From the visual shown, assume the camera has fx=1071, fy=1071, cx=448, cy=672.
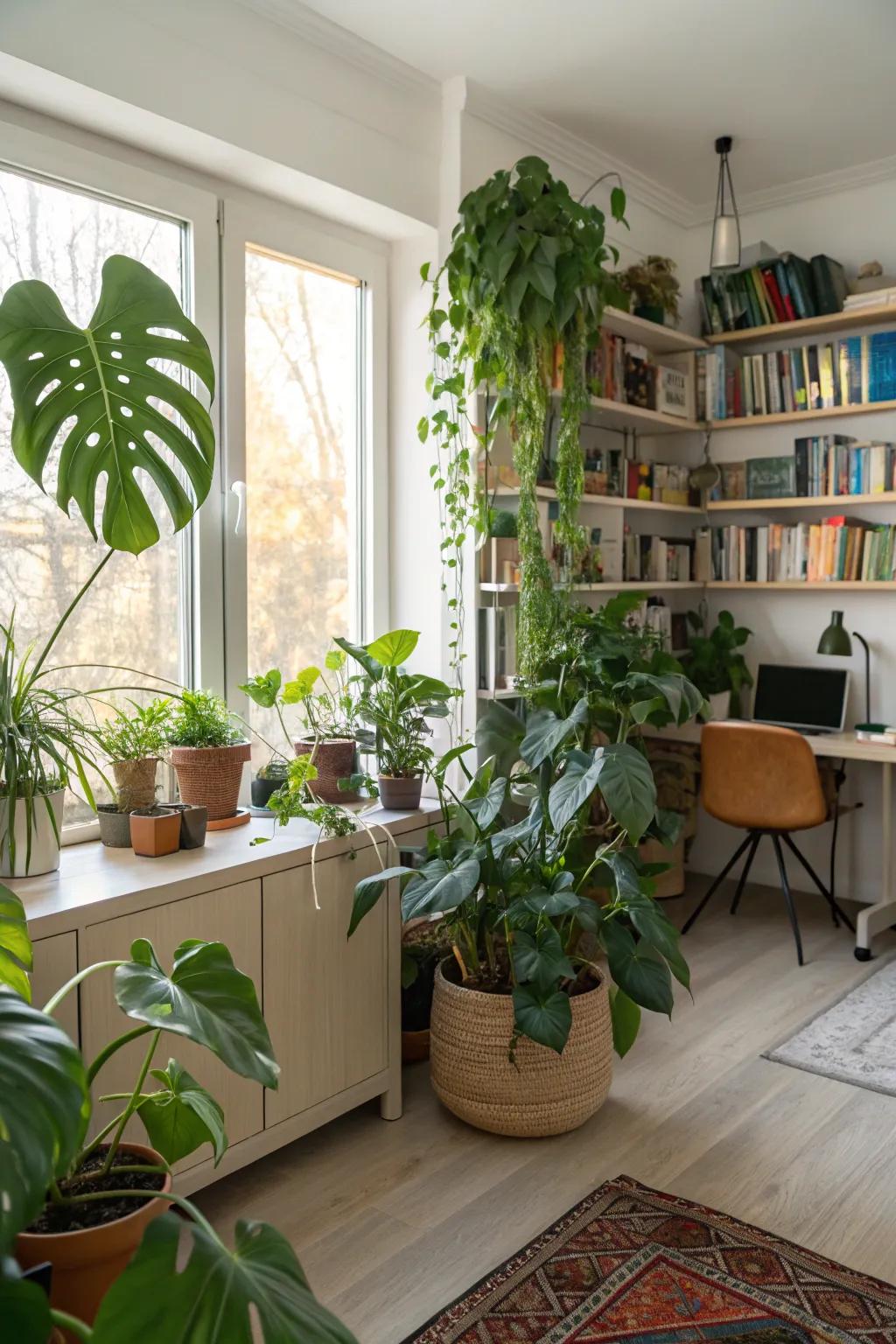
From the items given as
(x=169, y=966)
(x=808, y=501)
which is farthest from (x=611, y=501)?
(x=169, y=966)

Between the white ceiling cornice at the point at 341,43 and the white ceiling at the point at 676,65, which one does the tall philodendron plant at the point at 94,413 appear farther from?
the white ceiling at the point at 676,65

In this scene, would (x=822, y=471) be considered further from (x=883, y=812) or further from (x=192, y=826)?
(x=192, y=826)

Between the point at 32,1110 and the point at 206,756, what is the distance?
1521 millimetres

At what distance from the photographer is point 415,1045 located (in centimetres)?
277

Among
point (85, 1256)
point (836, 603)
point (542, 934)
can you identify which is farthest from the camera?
point (836, 603)

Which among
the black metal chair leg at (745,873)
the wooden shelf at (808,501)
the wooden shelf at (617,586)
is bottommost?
the black metal chair leg at (745,873)

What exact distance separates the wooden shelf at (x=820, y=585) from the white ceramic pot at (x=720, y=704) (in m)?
0.44

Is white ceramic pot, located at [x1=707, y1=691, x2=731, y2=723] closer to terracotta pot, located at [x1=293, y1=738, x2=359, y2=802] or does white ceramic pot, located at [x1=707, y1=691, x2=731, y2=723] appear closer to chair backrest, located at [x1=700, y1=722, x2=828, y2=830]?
chair backrest, located at [x1=700, y1=722, x2=828, y2=830]

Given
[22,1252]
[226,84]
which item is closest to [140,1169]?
[22,1252]

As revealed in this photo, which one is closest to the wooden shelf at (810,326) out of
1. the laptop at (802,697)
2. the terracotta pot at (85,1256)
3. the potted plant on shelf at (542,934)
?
the laptop at (802,697)

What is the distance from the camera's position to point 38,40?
7.09 feet

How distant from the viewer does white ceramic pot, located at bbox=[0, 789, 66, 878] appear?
196cm

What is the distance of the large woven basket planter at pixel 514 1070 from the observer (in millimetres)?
2355

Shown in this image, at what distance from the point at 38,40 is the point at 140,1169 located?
6.94ft
